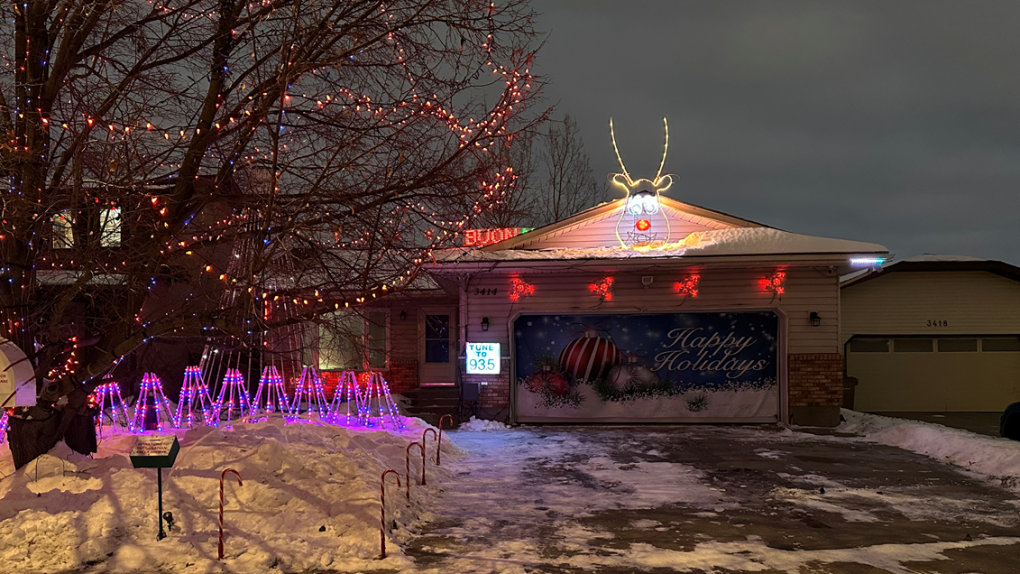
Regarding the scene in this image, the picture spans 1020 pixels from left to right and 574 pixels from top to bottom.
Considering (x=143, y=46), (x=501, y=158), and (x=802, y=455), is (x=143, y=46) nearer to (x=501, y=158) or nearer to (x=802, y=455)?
(x=501, y=158)

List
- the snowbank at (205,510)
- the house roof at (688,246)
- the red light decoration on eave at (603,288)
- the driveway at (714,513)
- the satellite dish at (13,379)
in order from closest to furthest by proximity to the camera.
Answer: the snowbank at (205,510)
the driveway at (714,513)
the satellite dish at (13,379)
the house roof at (688,246)
the red light decoration on eave at (603,288)

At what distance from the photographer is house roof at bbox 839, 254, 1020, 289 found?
65.3 feet

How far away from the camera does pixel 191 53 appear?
834 cm

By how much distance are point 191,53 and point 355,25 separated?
232cm

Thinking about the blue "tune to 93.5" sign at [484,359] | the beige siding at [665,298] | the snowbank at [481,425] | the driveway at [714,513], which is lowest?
the driveway at [714,513]

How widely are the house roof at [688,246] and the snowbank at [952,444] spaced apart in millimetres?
3648

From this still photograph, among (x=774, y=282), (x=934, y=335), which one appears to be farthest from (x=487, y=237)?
(x=934, y=335)

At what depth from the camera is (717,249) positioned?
14688 mm

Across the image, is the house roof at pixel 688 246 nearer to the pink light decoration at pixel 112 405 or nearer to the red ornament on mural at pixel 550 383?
the red ornament on mural at pixel 550 383

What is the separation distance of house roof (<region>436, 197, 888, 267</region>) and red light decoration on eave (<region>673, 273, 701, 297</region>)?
2.53ft

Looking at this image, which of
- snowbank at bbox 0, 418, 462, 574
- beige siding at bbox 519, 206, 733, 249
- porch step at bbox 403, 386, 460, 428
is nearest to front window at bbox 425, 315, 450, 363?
porch step at bbox 403, 386, 460, 428

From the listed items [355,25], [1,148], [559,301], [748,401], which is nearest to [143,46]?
[1,148]

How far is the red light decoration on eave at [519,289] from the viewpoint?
15758mm

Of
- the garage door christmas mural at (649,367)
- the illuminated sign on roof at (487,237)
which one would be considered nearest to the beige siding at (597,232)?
the illuminated sign on roof at (487,237)
